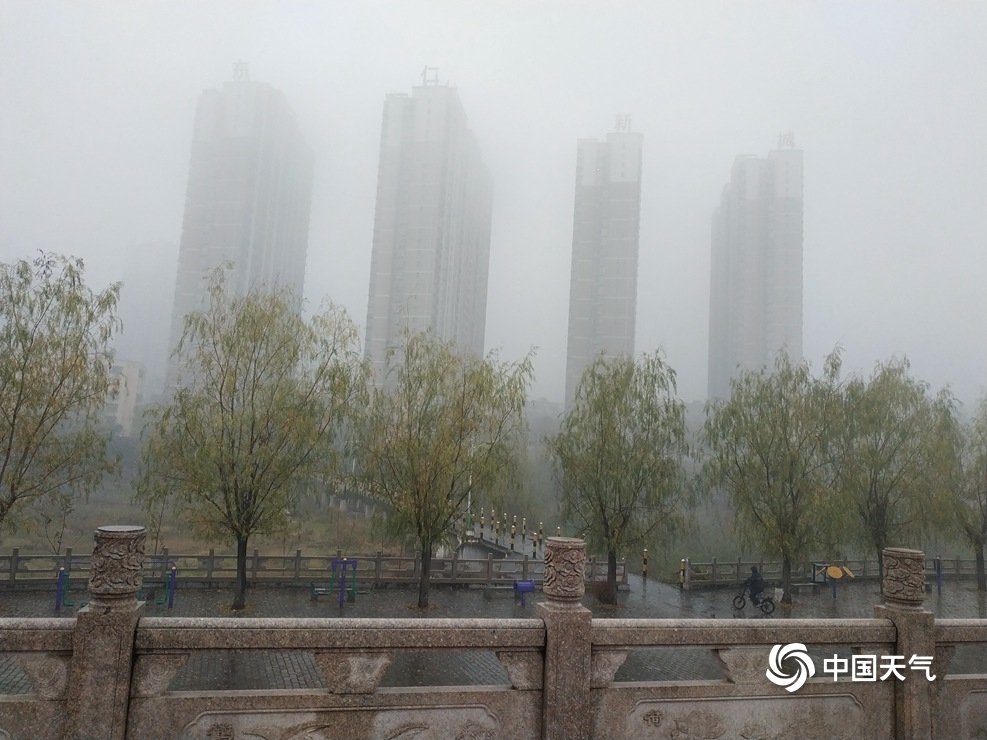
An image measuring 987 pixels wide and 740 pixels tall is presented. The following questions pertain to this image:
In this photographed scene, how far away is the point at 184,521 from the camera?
37.6 ft

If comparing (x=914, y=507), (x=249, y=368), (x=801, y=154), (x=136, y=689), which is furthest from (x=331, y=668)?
(x=801, y=154)

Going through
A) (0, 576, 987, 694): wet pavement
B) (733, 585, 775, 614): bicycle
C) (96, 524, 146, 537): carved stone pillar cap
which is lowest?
(0, 576, 987, 694): wet pavement

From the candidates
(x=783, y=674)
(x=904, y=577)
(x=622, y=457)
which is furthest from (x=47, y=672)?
(x=622, y=457)

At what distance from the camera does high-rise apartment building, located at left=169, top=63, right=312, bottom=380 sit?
2425cm

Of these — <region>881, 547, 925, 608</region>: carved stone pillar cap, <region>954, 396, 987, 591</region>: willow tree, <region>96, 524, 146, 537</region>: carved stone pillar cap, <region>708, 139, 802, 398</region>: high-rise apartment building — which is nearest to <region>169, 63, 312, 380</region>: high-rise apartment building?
<region>708, 139, 802, 398</region>: high-rise apartment building

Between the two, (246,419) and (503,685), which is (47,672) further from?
(246,419)

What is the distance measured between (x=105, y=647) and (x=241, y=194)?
24.4 metres

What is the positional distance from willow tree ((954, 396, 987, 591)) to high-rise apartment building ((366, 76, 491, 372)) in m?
17.1

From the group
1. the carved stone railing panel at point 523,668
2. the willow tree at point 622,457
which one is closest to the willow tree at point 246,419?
the willow tree at point 622,457

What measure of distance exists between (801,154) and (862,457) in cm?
1689

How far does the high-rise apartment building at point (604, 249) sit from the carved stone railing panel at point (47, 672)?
2248 centimetres

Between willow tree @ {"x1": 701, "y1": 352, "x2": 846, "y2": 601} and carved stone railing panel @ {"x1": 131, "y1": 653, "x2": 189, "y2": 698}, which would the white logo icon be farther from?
willow tree @ {"x1": 701, "y1": 352, "x2": 846, "y2": 601}

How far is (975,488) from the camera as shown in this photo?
16.5 meters

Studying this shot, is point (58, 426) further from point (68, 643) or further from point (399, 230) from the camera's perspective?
point (399, 230)
